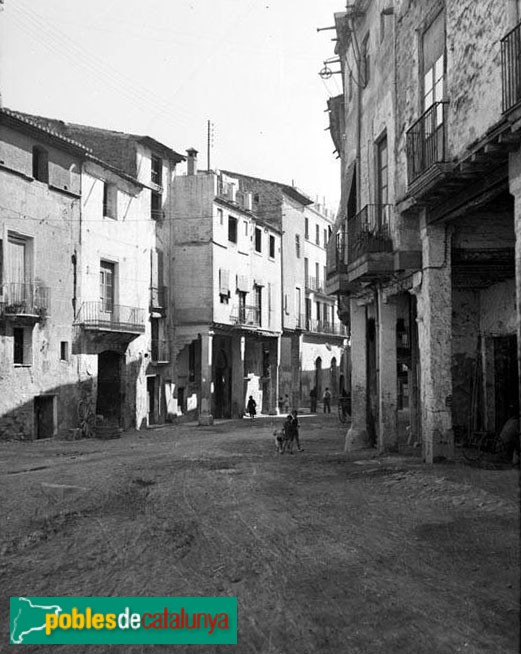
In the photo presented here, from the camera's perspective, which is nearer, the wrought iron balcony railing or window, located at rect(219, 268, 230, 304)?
the wrought iron balcony railing

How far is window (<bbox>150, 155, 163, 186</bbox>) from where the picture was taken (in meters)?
31.7

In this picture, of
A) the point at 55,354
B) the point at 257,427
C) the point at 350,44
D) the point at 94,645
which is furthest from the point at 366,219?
the point at 257,427

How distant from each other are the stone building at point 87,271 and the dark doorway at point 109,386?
0.04 metres

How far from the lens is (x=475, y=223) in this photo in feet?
43.1

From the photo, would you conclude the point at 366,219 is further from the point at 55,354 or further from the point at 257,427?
the point at 257,427

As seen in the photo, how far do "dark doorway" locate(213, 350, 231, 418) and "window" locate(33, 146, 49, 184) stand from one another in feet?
52.0

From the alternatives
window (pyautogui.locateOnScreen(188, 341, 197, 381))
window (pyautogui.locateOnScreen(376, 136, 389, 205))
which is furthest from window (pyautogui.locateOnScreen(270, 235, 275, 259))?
window (pyautogui.locateOnScreen(376, 136, 389, 205))

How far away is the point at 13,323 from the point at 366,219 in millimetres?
13018

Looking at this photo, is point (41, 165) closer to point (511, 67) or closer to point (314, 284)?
point (511, 67)

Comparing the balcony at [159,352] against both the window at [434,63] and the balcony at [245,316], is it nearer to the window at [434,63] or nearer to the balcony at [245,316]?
the balcony at [245,316]

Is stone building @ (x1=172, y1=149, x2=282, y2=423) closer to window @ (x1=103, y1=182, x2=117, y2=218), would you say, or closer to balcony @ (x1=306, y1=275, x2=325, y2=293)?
window @ (x1=103, y1=182, x2=117, y2=218)

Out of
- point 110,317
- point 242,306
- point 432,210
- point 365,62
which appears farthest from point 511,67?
point 242,306

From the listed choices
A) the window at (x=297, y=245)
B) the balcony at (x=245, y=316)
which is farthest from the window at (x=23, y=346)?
the window at (x=297, y=245)

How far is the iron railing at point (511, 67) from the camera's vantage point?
8.78 metres
